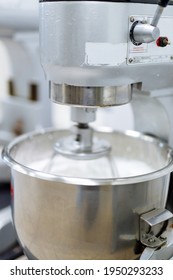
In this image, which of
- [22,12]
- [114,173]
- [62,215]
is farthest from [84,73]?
[22,12]

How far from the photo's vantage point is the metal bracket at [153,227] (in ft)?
1.90

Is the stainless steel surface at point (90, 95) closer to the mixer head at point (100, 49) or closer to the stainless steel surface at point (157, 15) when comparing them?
the mixer head at point (100, 49)

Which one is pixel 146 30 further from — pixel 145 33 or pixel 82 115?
pixel 82 115

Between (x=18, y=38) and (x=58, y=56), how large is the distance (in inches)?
23.2

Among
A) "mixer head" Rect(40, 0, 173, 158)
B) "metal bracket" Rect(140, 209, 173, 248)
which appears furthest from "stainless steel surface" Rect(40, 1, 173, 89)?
"metal bracket" Rect(140, 209, 173, 248)

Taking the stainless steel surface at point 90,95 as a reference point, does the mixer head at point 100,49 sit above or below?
above

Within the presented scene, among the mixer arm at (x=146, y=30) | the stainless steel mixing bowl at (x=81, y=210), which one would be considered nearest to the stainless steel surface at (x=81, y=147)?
the stainless steel mixing bowl at (x=81, y=210)

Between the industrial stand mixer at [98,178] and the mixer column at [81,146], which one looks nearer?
the industrial stand mixer at [98,178]

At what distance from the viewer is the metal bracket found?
0.58 metres

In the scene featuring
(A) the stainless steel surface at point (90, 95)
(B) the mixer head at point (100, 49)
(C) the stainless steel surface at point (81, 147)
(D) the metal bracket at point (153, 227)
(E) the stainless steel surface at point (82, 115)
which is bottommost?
(D) the metal bracket at point (153, 227)

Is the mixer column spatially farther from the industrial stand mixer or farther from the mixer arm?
the mixer arm

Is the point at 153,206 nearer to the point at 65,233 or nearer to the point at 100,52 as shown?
the point at 65,233

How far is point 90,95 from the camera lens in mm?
560

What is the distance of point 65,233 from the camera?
578 millimetres
